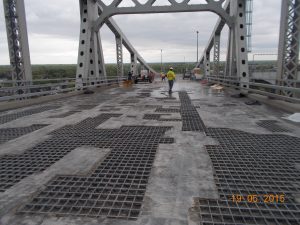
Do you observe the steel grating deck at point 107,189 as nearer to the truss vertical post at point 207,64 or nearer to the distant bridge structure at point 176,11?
the distant bridge structure at point 176,11

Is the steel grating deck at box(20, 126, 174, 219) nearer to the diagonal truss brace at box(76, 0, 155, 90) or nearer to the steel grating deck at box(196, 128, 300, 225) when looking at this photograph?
the steel grating deck at box(196, 128, 300, 225)

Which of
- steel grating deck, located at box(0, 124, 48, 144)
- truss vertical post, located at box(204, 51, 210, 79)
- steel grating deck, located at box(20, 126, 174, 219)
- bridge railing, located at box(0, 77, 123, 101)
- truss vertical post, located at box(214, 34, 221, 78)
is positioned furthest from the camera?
truss vertical post, located at box(204, 51, 210, 79)

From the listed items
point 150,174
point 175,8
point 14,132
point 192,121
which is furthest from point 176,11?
point 150,174

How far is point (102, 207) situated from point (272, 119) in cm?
653

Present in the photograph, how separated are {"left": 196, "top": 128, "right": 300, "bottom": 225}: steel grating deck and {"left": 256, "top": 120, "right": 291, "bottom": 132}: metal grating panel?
0.75 metres

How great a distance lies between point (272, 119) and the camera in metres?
7.59

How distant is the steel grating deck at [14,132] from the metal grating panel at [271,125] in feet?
20.0

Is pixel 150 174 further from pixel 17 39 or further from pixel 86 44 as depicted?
pixel 86 44

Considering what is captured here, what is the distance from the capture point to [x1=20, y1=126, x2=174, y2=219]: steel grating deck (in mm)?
2711

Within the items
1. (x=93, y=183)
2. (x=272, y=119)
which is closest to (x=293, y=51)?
(x=272, y=119)

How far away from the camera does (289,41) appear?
1030 centimetres

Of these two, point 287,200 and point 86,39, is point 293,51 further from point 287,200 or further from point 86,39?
point 86,39
